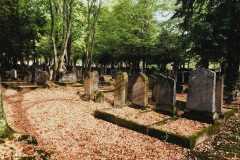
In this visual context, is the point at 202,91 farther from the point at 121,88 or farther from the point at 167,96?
the point at 121,88

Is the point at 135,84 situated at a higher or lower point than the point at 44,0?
lower

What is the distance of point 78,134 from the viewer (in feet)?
20.8

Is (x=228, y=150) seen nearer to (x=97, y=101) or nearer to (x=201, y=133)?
(x=201, y=133)

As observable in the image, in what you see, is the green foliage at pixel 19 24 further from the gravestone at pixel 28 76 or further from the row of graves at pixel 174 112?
the row of graves at pixel 174 112

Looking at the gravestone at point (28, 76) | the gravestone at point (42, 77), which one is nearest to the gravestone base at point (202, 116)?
the gravestone at point (42, 77)

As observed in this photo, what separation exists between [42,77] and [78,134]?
9.72 meters

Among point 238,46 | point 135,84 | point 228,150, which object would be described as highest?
point 238,46

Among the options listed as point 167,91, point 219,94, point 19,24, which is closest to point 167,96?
point 167,91

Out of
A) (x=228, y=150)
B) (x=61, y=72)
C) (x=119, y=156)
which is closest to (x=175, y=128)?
(x=228, y=150)

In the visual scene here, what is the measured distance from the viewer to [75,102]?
10406 millimetres

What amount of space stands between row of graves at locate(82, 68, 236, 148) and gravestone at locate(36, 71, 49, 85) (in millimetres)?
6918

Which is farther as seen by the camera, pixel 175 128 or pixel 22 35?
pixel 22 35

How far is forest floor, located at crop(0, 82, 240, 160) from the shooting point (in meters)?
4.48

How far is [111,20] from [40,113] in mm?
19510
